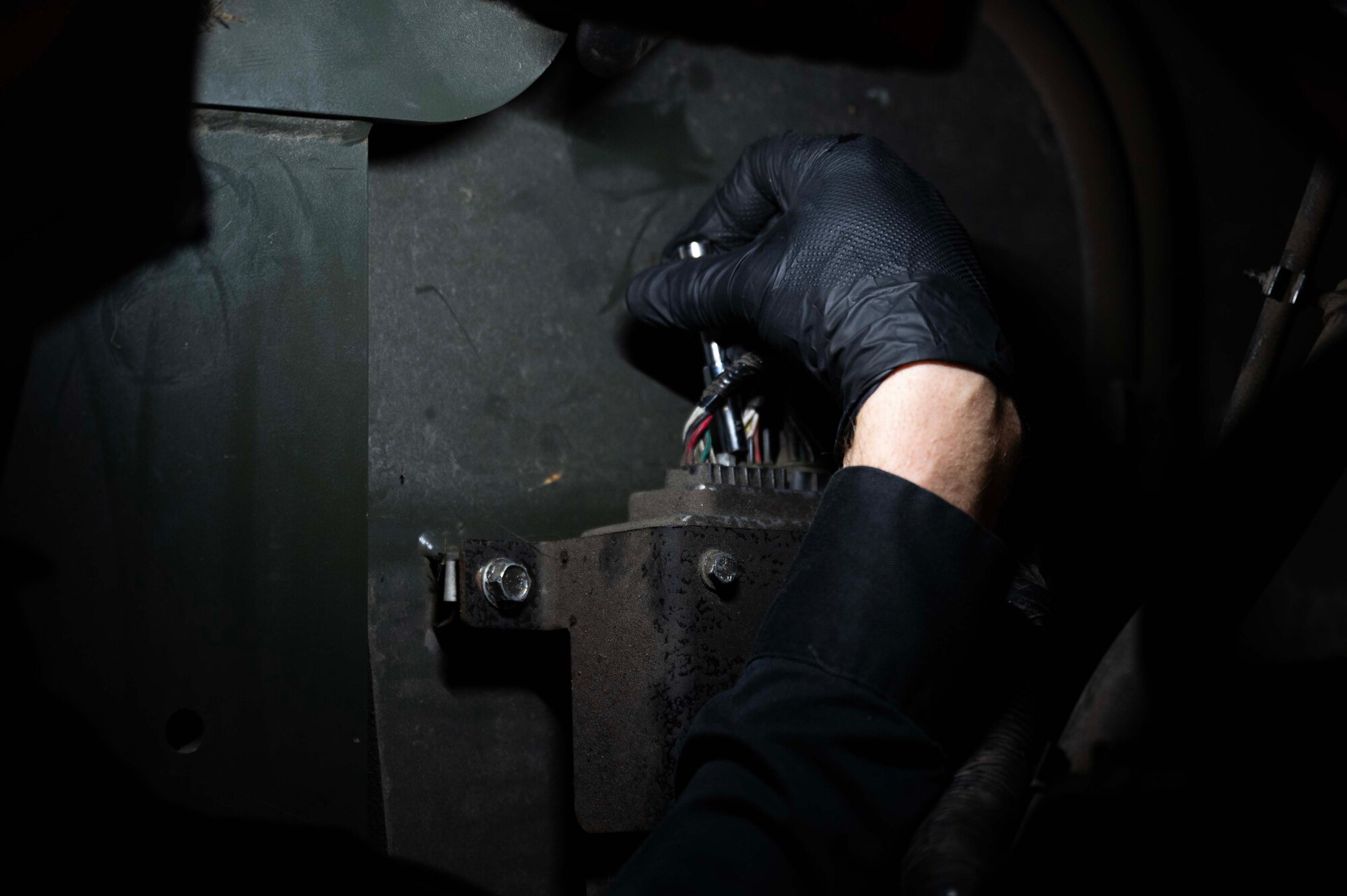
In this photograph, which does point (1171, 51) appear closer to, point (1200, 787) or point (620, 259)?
point (620, 259)

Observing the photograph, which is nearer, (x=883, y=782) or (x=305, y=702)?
(x=883, y=782)

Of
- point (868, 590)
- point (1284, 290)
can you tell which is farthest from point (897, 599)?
point (1284, 290)

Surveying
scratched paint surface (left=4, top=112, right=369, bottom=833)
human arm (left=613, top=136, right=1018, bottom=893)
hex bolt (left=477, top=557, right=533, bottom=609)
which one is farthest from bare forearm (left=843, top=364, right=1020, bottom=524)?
scratched paint surface (left=4, top=112, right=369, bottom=833)

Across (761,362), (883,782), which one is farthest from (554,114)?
(883,782)

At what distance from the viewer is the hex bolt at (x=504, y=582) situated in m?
0.76

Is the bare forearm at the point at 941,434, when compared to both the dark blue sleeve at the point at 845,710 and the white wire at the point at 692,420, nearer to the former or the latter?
the dark blue sleeve at the point at 845,710

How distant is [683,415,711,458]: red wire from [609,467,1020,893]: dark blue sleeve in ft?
0.74

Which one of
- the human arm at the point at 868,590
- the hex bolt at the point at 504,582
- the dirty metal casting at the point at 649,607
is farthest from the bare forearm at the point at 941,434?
the hex bolt at the point at 504,582

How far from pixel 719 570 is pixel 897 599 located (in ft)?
0.48

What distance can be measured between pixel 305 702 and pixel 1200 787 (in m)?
0.64

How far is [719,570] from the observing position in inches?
27.4

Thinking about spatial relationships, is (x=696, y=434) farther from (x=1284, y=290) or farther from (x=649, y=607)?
(x=1284, y=290)

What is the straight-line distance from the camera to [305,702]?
2.48ft

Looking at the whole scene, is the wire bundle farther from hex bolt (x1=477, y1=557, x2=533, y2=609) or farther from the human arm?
hex bolt (x1=477, y1=557, x2=533, y2=609)
